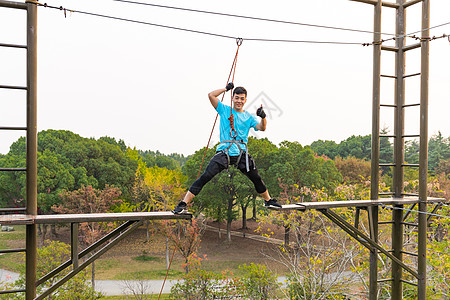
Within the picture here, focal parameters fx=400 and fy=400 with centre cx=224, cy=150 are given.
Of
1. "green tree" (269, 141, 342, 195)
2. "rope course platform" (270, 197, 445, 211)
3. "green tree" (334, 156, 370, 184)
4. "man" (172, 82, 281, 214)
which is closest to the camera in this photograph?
"man" (172, 82, 281, 214)

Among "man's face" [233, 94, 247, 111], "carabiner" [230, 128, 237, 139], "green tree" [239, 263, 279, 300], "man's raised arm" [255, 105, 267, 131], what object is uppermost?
"man's face" [233, 94, 247, 111]

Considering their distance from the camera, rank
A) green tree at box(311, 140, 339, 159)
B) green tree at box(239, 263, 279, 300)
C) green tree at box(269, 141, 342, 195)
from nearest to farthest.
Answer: green tree at box(239, 263, 279, 300), green tree at box(269, 141, 342, 195), green tree at box(311, 140, 339, 159)

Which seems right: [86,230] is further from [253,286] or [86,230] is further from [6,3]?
[6,3]

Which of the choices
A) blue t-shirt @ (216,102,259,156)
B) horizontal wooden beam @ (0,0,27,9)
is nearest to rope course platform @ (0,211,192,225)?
blue t-shirt @ (216,102,259,156)

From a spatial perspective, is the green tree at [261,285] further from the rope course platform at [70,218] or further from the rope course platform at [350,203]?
the rope course platform at [70,218]

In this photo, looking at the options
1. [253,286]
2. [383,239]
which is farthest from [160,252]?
[383,239]

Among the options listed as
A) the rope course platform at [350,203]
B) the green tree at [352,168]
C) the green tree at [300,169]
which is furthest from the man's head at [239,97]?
the green tree at [352,168]

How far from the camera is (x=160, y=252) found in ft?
66.3

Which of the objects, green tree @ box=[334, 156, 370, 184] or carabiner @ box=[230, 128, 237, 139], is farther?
green tree @ box=[334, 156, 370, 184]

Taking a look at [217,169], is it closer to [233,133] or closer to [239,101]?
[233,133]

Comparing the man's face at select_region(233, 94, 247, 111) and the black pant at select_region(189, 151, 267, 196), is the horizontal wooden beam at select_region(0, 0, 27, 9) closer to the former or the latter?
the man's face at select_region(233, 94, 247, 111)

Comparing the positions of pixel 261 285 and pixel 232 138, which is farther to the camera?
pixel 261 285

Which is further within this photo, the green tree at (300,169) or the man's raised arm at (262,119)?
the green tree at (300,169)

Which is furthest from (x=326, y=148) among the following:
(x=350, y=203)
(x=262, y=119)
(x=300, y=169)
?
(x=262, y=119)
